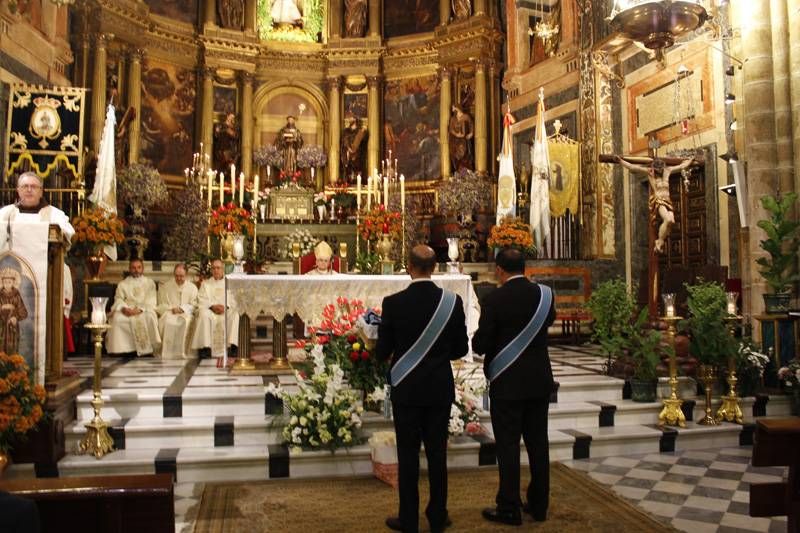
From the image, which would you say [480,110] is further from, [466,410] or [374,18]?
[466,410]

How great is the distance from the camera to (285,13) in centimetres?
1903

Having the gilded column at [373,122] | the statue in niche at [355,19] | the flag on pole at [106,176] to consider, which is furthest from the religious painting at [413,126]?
the flag on pole at [106,176]

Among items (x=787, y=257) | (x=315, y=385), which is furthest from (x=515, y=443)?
(x=787, y=257)

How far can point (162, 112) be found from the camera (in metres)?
17.2

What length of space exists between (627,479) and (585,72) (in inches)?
400

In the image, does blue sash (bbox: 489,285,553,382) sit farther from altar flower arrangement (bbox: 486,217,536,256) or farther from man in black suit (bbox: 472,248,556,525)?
altar flower arrangement (bbox: 486,217,536,256)

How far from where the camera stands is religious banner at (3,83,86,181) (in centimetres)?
1121

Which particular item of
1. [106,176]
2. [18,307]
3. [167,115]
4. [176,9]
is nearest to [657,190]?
[18,307]

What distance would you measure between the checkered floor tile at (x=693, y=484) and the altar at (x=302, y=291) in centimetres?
247

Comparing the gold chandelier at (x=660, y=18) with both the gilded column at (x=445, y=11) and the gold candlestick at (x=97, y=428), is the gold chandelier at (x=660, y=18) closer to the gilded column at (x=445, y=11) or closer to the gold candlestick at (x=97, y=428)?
the gold candlestick at (x=97, y=428)

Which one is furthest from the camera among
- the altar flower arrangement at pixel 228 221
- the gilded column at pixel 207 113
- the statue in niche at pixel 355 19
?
the statue in niche at pixel 355 19

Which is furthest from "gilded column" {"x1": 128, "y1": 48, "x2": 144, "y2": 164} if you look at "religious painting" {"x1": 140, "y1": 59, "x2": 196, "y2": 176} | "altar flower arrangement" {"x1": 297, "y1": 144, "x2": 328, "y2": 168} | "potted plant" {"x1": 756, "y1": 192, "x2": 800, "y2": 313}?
"potted plant" {"x1": 756, "y1": 192, "x2": 800, "y2": 313}

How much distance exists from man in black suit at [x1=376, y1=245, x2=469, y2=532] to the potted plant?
5311 mm

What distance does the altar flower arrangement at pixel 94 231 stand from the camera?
9406mm
